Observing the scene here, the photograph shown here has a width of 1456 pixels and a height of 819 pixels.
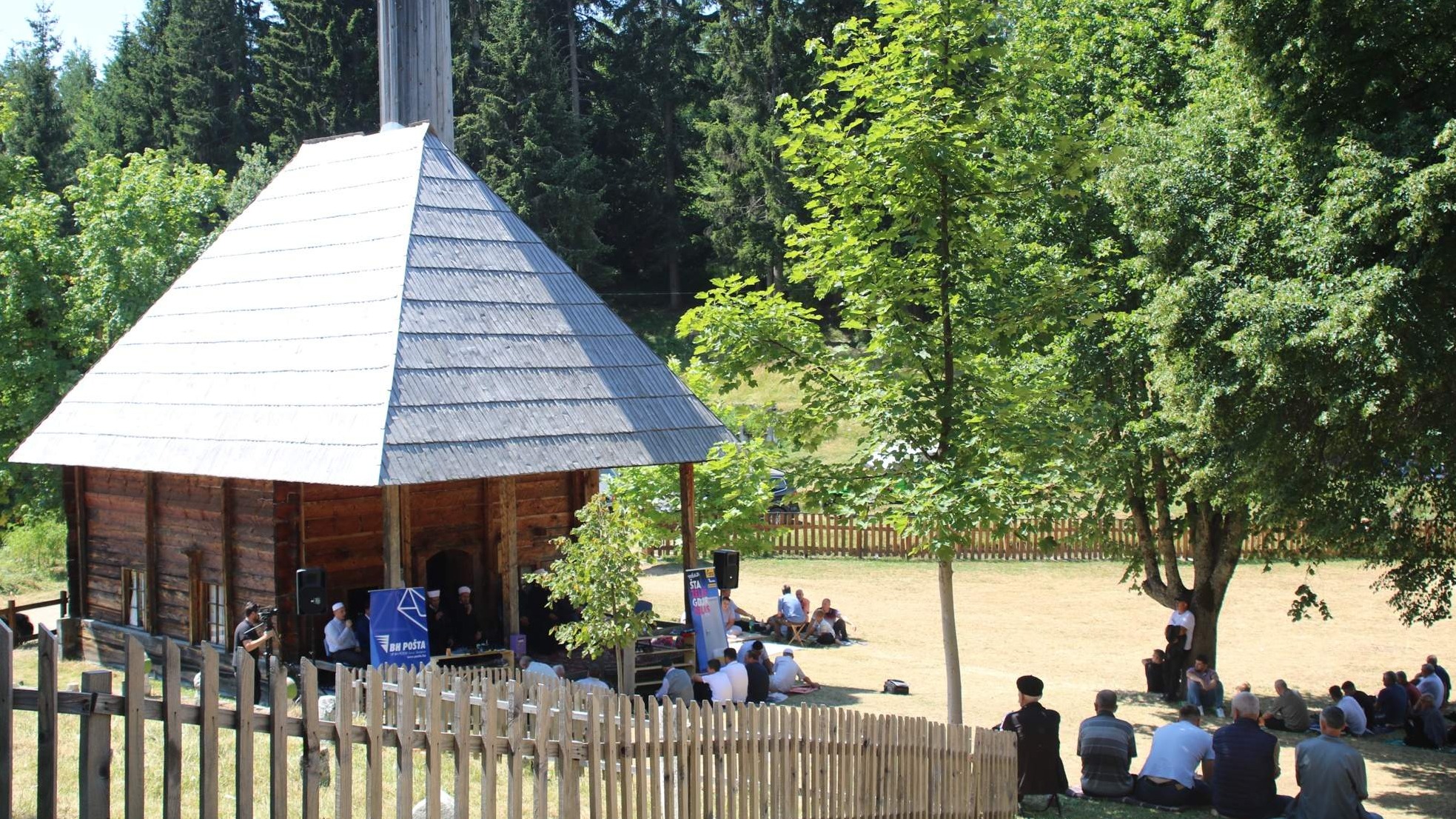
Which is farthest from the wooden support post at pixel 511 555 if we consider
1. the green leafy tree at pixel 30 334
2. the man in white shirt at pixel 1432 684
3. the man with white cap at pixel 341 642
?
the green leafy tree at pixel 30 334

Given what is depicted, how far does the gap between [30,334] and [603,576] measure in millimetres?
20608

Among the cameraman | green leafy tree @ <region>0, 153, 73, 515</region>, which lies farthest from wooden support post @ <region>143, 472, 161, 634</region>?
green leafy tree @ <region>0, 153, 73, 515</region>

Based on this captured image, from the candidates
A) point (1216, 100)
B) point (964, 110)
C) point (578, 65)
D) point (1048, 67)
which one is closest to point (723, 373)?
point (964, 110)

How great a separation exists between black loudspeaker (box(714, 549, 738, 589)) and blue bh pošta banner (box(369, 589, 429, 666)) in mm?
4586

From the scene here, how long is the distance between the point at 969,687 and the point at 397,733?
12848mm

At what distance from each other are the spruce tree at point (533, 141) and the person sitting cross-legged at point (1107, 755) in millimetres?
42084

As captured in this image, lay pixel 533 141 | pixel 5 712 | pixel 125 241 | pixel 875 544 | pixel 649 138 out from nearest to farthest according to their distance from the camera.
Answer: pixel 5 712
pixel 125 241
pixel 875 544
pixel 533 141
pixel 649 138

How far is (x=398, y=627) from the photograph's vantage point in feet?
46.0

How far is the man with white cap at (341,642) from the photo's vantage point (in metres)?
14.7

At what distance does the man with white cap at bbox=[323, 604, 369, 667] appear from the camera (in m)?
14.7

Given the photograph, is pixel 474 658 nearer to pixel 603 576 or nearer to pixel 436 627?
pixel 436 627

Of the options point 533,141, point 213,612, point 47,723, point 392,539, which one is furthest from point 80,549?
point 533,141

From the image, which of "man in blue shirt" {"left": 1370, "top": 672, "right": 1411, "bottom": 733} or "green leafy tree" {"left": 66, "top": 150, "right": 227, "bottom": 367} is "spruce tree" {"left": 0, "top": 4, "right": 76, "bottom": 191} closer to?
"green leafy tree" {"left": 66, "top": 150, "right": 227, "bottom": 367}

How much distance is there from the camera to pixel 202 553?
16.8 metres
